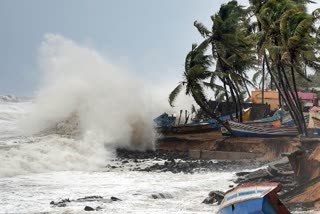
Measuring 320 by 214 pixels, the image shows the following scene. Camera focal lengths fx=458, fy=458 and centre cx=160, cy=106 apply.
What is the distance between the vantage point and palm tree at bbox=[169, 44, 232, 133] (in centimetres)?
2589

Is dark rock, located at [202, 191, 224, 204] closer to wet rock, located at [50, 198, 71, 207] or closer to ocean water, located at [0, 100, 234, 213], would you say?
ocean water, located at [0, 100, 234, 213]

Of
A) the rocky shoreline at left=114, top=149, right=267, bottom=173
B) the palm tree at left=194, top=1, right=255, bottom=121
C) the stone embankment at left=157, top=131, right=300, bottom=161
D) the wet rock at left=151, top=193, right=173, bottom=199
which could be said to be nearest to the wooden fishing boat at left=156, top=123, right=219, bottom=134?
the stone embankment at left=157, top=131, right=300, bottom=161

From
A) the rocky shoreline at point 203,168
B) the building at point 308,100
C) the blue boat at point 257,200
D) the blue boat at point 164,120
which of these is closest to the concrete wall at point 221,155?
the rocky shoreline at point 203,168

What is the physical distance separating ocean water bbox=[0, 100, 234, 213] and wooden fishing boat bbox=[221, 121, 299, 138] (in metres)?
5.79

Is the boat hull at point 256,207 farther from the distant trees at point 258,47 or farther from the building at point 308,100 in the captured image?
the building at point 308,100

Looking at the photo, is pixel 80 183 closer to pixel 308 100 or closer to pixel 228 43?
pixel 228 43

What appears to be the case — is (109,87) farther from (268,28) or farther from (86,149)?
(268,28)

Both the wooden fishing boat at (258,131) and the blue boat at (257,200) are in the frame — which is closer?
the blue boat at (257,200)

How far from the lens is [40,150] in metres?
22.1

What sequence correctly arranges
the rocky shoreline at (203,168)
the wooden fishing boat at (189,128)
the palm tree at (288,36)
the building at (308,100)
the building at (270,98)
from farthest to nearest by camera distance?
the building at (270,98) < the building at (308,100) < the wooden fishing boat at (189,128) < the palm tree at (288,36) < the rocky shoreline at (203,168)

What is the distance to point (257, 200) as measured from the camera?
279 inches

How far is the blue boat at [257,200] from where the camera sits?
7.04m

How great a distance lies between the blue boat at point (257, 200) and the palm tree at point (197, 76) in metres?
18.3

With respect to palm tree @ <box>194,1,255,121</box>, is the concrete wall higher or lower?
lower
